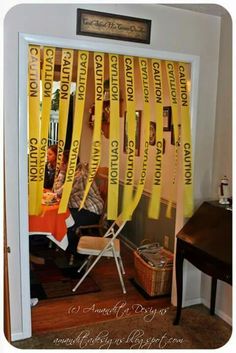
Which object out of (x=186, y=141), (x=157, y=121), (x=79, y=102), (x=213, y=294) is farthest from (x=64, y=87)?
(x=213, y=294)

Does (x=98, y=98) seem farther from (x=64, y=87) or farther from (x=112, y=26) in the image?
(x=112, y=26)

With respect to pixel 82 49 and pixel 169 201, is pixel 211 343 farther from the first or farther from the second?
pixel 82 49

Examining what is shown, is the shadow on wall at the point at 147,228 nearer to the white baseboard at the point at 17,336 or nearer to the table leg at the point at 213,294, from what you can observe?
the table leg at the point at 213,294

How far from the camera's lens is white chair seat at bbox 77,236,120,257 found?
9.80 ft

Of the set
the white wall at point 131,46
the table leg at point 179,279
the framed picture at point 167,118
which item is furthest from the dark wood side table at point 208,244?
the framed picture at point 167,118

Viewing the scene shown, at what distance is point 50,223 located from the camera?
305 cm

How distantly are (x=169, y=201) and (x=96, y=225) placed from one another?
89cm

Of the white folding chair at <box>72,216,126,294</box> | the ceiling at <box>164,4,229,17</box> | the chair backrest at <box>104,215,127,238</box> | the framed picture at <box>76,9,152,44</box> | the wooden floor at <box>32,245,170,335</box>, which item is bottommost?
the wooden floor at <box>32,245,170,335</box>

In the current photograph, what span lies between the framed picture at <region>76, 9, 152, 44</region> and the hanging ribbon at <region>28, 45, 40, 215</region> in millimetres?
342

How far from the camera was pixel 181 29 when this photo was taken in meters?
2.44

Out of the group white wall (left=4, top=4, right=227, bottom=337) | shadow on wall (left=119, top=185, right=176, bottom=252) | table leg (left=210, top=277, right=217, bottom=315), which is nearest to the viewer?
white wall (left=4, top=4, right=227, bottom=337)

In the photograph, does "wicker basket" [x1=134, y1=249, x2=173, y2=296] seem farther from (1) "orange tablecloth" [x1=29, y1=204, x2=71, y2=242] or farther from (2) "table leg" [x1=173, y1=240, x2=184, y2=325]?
(1) "orange tablecloth" [x1=29, y1=204, x2=71, y2=242]

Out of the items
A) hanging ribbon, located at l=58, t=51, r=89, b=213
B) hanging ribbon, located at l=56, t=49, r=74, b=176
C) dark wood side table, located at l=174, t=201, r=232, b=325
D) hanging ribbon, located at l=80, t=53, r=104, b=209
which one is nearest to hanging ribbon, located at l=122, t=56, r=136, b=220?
hanging ribbon, located at l=80, t=53, r=104, b=209

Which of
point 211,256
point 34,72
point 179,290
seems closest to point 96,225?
point 179,290
